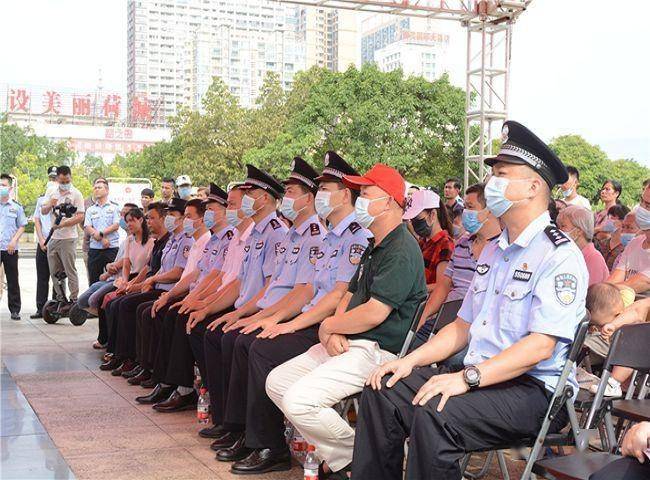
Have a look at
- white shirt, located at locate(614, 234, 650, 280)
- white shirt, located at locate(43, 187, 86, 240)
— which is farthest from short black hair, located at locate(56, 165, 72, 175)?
white shirt, located at locate(614, 234, 650, 280)

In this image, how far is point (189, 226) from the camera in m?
7.18

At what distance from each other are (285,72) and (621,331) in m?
94.3

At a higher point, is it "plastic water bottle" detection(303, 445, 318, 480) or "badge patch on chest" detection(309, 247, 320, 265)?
"badge patch on chest" detection(309, 247, 320, 265)

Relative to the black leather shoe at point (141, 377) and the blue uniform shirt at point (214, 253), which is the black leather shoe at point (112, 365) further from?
the blue uniform shirt at point (214, 253)

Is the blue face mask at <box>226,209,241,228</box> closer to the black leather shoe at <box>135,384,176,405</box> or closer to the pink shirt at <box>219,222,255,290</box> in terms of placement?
the pink shirt at <box>219,222,255,290</box>

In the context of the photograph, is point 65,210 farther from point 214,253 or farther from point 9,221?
point 214,253

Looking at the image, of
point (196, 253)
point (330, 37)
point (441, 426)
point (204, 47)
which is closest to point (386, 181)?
point (441, 426)

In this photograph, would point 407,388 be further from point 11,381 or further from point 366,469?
point 11,381

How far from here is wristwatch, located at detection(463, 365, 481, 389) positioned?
10.2ft

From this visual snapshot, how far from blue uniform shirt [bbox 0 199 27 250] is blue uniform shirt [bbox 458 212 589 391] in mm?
9040

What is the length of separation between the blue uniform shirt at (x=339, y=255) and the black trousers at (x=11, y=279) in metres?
7.24

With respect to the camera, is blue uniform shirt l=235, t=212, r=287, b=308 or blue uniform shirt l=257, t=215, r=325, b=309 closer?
blue uniform shirt l=257, t=215, r=325, b=309

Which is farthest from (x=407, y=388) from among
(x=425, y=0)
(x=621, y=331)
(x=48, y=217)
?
(x=425, y=0)

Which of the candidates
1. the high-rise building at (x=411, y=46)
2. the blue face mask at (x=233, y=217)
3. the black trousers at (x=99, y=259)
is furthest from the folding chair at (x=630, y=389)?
the high-rise building at (x=411, y=46)
